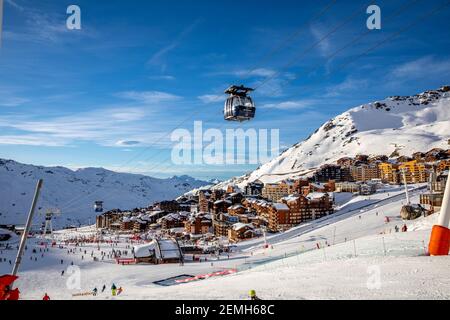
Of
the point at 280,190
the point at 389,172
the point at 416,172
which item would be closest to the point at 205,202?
the point at 280,190

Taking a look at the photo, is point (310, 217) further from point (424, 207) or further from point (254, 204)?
point (424, 207)

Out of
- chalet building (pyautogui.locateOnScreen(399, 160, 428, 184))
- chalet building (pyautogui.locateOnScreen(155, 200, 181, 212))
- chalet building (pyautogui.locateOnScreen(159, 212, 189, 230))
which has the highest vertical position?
chalet building (pyautogui.locateOnScreen(399, 160, 428, 184))

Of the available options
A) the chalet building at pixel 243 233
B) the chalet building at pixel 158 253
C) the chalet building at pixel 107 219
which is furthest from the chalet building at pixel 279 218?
the chalet building at pixel 107 219

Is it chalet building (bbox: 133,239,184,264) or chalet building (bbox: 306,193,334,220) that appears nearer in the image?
chalet building (bbox: 133,239,184,264)

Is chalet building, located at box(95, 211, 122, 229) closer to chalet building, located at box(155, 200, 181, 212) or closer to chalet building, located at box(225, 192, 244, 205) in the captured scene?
chalet building, located at box(155, 200, 181, 212)

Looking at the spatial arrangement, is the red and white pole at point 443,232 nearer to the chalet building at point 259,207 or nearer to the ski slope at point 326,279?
the ski slope at point 326,279

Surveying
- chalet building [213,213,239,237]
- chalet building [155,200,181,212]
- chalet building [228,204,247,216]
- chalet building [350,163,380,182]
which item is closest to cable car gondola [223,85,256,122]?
chalet building [213,213,239,237]

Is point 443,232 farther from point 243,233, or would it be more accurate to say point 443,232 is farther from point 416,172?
point 416,172
